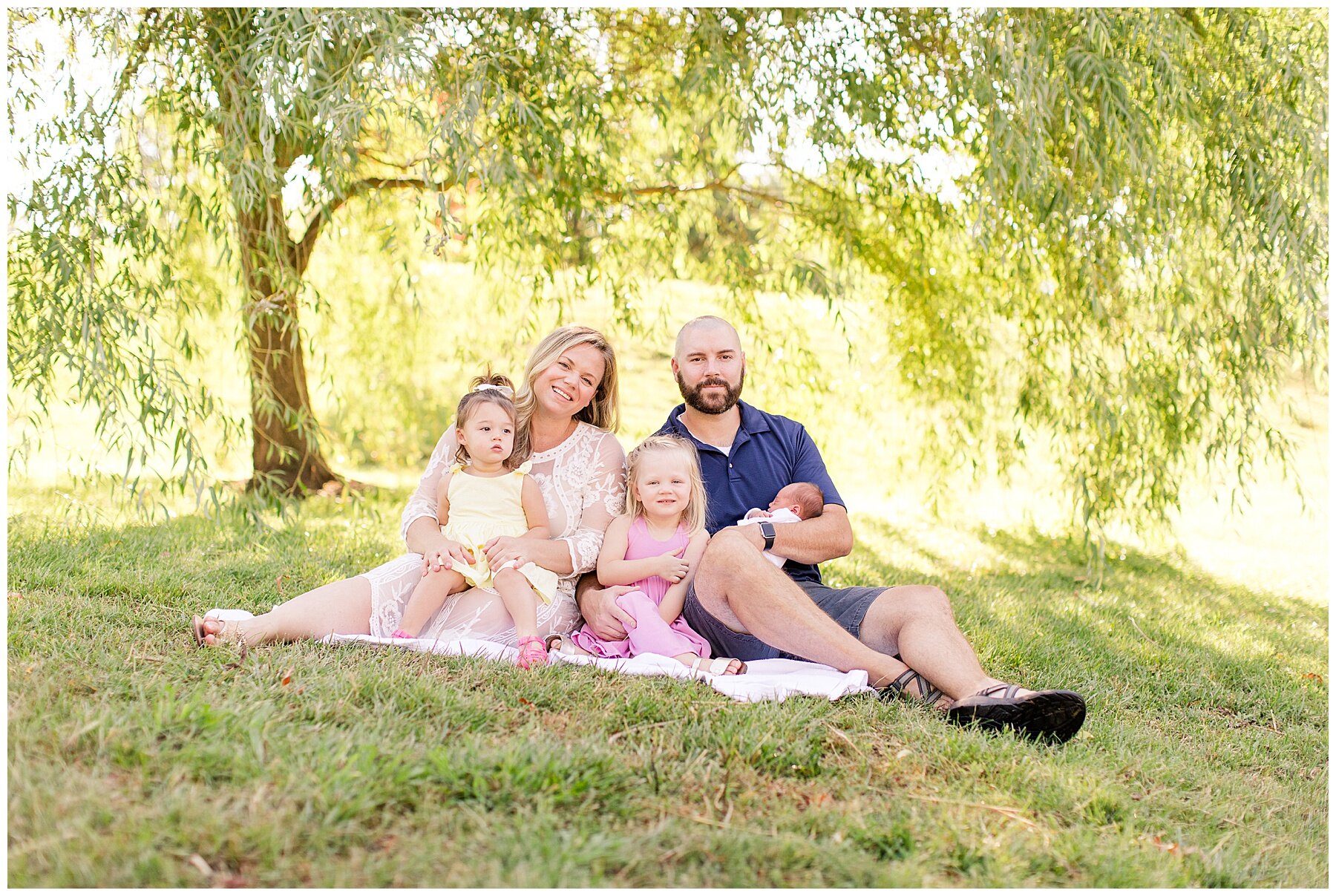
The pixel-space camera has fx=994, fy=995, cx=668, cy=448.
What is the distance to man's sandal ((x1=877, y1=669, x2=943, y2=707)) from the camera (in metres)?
3.04

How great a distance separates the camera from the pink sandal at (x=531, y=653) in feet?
10.1

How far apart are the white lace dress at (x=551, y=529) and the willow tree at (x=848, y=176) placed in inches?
41.6

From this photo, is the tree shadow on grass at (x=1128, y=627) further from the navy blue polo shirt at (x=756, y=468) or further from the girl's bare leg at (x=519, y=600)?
the girl's bare leg at (x=519, y=600)

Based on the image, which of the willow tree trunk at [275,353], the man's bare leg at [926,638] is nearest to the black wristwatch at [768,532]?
the man's bare leg at [926,638]

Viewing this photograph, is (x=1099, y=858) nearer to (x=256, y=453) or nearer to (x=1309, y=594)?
(x=1309, y=594)

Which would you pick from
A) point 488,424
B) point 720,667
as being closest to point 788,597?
point 720,667

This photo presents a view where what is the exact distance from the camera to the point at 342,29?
12.7ft

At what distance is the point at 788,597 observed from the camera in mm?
3186

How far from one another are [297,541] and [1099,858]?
414cm

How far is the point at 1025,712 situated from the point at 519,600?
1.59 metres

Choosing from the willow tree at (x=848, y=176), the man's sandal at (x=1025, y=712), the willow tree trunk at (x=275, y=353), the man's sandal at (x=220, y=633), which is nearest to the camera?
the man's sandal at (x=1025, y=712)

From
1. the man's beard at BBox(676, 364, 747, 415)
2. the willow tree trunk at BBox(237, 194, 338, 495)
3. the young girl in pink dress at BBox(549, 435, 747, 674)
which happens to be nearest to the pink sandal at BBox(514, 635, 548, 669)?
the young girl in pink dress at BBox(549, 435, 747, 674)

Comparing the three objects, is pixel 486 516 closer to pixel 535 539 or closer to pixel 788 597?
pixel 535 539

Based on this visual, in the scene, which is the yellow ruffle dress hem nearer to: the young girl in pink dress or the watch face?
the young girl in pink dress
